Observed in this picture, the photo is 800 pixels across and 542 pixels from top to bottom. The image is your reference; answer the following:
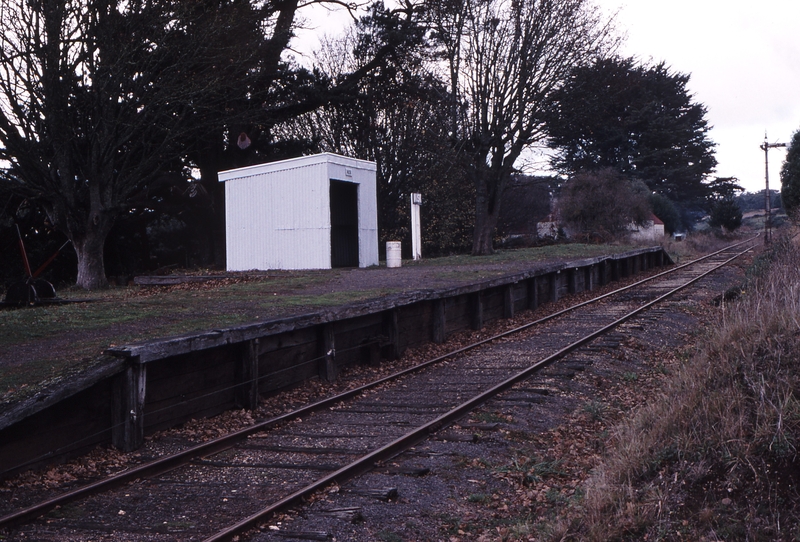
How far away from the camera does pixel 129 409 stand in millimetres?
6406

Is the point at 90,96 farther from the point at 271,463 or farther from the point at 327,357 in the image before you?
the point at 271,463

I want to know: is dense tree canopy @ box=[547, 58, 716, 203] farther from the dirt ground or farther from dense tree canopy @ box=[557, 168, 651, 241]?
the dirt ground

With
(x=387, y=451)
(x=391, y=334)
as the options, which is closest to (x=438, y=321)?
(x=391, y=334)

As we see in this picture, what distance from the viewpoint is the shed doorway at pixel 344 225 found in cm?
2319

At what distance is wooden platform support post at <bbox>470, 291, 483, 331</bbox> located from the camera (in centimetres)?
1421

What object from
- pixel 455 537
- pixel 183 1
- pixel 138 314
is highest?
pixel 183 1

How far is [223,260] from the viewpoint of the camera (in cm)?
3017

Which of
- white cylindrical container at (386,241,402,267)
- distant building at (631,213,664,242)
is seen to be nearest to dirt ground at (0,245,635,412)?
white cylindrical container at (386,241,402,267)

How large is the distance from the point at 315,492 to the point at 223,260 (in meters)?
26.0

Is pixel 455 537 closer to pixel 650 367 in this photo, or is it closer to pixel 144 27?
pixel 650 367

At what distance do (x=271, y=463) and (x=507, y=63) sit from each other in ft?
73.1

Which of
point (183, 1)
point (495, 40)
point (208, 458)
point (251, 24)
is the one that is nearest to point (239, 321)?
point (208, 458)

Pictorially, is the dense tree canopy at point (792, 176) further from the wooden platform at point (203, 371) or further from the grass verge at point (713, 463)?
the grass verge at point (713, 463)

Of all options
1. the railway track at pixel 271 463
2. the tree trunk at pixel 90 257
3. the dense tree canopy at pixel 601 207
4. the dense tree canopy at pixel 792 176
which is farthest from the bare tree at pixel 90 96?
the dense tree canopy at pixel 792 176
